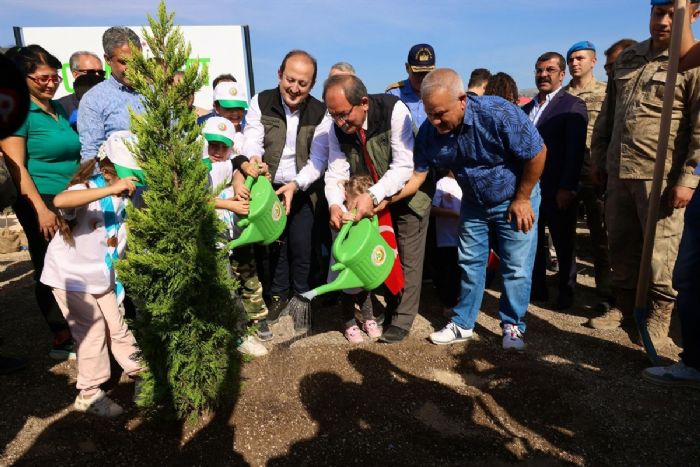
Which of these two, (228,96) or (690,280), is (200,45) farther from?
(690,280)

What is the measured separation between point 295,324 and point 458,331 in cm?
134

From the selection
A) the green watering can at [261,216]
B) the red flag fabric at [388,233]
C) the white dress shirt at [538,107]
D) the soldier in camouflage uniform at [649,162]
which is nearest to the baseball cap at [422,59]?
the white dress shirt at [538,107]

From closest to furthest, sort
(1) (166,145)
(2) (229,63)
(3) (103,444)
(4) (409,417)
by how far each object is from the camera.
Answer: (1) (166,145) → (3) (103,444) → (4) (409,417) → (2) (229,63)

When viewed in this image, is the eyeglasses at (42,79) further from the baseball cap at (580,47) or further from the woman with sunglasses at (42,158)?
the baseball cap at (580,47)

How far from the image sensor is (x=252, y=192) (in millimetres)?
3352

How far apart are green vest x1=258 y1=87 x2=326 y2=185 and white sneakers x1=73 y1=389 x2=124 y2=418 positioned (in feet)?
6.52

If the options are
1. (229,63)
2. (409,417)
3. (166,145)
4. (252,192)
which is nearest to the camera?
(166,145)

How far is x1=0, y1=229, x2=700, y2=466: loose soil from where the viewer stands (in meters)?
2.53

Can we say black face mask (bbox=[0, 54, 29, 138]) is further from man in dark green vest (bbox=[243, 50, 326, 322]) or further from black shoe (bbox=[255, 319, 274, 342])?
black shoe (bbox=[255, 319, 274, 342])

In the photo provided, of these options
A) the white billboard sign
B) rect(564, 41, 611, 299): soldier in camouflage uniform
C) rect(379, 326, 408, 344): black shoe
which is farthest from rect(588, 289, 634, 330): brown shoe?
the white billboard sign

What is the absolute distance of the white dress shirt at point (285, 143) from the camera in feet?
12.6

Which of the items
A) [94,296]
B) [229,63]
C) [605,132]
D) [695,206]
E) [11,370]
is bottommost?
[11,370]

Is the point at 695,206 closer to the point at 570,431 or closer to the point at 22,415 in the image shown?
the point at 570,431

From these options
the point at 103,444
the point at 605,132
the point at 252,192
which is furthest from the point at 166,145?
the point at 605,132
